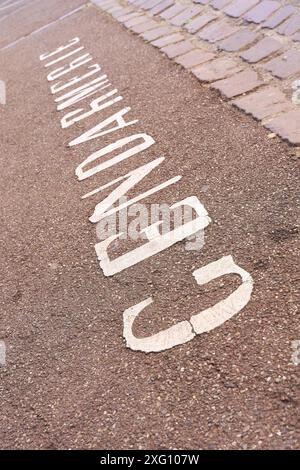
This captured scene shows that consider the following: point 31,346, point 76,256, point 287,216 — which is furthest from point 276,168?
point 31,346

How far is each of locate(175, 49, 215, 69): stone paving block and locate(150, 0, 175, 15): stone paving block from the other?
167 cm

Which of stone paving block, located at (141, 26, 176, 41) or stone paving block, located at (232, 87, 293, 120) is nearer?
stone paving block, located at (232, 87, 293, 120)

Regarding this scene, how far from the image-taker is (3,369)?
2594 mm

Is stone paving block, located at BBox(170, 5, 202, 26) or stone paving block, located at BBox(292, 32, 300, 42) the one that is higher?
stone paving block, located at BBox(170, 5, 202, 26)

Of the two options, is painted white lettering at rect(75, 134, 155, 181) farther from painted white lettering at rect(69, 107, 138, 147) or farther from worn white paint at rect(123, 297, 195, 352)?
worn white paint at rect(123, 297, 195, 352)

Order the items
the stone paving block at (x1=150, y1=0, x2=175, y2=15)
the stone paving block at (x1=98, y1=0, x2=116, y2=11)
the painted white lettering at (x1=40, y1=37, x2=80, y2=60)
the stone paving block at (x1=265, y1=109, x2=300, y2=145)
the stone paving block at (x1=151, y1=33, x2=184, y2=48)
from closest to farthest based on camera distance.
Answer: the stone paving block at (x1=265, y1=109, x2=300, y2=145), the stone paving block at (x1=151, y1=33, x2=184, y2=48), the stone paving block at (x1=150, y1=0, x2=175, y2=15), the painted white lettering at (x1=40, y1=37, x2=80, y2=60), the stone paving block at (x1=98, y1=0, x2=116, y2=11)

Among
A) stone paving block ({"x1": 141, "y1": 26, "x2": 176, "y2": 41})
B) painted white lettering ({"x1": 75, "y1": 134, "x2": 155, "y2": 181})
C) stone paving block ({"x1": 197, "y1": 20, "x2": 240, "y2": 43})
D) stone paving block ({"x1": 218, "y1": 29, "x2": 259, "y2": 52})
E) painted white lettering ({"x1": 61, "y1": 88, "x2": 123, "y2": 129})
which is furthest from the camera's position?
stone paving block ({"x1": 141, "y1": 26, "x2": 176, "y2": 41})

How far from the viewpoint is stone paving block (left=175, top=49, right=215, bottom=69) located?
4609mm

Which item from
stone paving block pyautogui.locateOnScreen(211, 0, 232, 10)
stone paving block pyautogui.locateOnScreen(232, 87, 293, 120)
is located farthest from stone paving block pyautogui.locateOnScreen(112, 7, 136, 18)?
stone paving block pyautogui.locateOnScreen(232, 87, 293, 120)

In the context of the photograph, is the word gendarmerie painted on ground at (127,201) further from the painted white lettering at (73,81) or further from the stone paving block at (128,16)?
the stone paving block at (128,16)

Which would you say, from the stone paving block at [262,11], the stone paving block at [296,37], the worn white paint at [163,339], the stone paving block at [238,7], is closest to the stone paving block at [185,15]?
the stone paving block at [238,7]

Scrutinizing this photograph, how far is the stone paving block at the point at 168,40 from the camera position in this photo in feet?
17.3

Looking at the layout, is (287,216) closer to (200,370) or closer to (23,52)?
(200,370)
